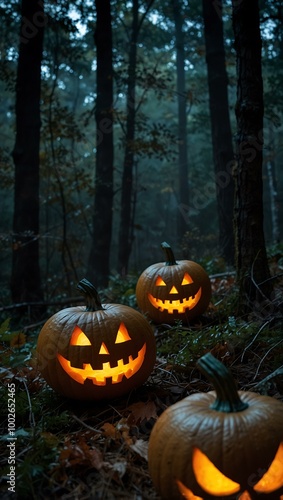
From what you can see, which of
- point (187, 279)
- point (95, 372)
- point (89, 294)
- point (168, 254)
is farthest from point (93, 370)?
point (168, 254)

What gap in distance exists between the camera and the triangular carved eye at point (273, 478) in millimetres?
1503

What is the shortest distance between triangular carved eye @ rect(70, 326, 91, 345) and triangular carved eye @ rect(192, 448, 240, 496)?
1243mm

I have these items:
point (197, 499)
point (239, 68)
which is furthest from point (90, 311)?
point (239, 68)

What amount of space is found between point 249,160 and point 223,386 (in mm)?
2408

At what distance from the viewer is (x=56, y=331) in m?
2.68

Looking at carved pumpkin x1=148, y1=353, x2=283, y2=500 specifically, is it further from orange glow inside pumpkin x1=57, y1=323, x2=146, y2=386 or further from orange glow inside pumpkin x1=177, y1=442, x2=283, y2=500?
orange glow inside pumpkin x1=57, y1=323, x2=146, y2=386

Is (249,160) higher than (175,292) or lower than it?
higher

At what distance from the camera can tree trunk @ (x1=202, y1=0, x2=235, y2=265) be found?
25.4 ft

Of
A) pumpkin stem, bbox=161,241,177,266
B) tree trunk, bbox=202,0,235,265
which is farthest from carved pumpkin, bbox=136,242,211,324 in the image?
tree trunk, bbox=202,0,235,265

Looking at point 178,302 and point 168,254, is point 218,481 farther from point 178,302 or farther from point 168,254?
point 168,254

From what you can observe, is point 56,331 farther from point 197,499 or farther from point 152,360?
point 197,499

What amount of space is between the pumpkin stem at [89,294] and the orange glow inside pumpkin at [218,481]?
4.79 feet

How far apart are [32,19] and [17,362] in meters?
6.09

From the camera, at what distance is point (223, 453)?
4.88ft
